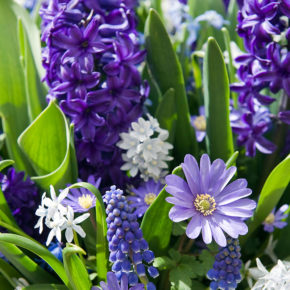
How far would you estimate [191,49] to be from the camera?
1.22 meters

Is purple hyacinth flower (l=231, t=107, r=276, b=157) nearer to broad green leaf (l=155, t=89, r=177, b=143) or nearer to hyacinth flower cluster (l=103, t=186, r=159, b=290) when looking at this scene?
broad green leaf (l=155, t=89, r=177, b=143)

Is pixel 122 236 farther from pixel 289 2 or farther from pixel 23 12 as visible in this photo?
pixel 23 12

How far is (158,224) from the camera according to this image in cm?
78

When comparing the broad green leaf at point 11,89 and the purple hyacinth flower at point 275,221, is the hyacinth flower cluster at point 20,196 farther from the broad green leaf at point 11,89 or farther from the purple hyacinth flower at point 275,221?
the purple hyacinth flower at point 275,221

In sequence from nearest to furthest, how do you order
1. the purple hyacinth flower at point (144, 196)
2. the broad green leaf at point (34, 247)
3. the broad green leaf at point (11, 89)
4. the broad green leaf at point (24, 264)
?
the broad green leaf at point (34, 247)
the broad green leaf at point (24, 264)
the purple hyacinth flower at point (144, 196)
the broad green leaf at point (11, 89)

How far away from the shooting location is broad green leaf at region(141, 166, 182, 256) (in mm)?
736

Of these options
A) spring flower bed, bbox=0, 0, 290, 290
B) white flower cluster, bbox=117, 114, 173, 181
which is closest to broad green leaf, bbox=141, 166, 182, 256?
spring flower bed, bbox=0, 0, 290, 290

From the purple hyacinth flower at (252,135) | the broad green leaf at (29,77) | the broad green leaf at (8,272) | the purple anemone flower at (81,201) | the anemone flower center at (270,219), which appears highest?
the broad green leaf at (29,77)

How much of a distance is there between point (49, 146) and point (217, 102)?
0.31 meters

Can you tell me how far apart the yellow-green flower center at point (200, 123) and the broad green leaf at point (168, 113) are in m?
0.12

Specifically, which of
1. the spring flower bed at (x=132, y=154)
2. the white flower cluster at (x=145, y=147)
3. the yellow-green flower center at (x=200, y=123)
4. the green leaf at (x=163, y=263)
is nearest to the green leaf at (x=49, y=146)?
the spring flower bed at (x=132, y=154)

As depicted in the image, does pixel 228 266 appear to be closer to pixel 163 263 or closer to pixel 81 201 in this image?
pixel 163 263

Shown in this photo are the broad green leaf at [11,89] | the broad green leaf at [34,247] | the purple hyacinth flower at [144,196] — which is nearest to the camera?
the broad green leaf at [34,247]

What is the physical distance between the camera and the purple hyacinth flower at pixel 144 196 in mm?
835
